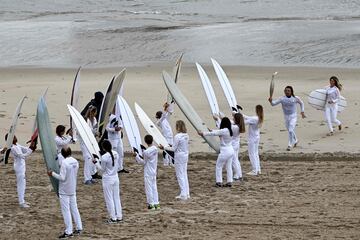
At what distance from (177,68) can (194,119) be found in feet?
9.25

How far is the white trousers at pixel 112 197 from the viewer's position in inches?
683

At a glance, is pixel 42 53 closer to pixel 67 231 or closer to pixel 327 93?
pixel 327 93

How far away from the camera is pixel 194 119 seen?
21.3m

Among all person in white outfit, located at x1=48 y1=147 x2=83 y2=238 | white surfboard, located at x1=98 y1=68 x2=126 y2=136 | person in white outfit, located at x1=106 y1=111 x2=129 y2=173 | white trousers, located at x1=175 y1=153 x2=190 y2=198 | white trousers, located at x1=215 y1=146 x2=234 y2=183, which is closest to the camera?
person in white outfit, located at x1=48 y1=147 x2=83 y2=238

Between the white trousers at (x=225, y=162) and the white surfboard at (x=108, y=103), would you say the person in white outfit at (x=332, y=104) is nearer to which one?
the white trousers at (x=225, y=162)

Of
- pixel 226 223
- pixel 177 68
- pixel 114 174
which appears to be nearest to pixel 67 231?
pixel 114 174

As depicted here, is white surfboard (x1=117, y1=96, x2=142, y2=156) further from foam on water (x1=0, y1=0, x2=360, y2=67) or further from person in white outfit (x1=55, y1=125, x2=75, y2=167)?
foam on water (x1=0, y1=0, x2=360, y2=67)

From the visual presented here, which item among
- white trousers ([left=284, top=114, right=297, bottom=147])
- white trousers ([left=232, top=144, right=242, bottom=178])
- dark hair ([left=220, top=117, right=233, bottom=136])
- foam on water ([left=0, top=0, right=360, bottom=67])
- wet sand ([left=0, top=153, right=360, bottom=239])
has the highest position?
foam on water ([left=0, top=0, right=360, bottom=67])

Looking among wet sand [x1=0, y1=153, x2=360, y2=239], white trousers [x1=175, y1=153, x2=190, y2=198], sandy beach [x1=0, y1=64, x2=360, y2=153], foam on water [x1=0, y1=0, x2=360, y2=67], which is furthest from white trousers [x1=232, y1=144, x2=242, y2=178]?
foam on water [x1=0, y1=0, x2=360, y2=67]

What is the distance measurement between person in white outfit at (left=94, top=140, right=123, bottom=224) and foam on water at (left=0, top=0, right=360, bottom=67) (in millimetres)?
19248

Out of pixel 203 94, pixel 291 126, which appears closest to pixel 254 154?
pixel 291 126

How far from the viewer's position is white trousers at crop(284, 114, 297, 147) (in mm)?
23578

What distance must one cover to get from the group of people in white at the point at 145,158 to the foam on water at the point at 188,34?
13.1 m

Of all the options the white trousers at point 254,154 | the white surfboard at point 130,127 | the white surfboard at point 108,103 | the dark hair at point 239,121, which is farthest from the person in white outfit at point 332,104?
the white surfboard at point 130,127
